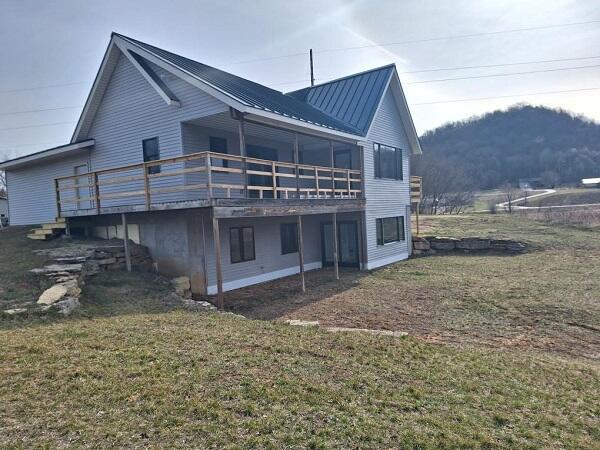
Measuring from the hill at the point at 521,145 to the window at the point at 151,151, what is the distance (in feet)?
185

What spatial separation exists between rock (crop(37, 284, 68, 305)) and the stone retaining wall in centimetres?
1660

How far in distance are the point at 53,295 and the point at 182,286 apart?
3.41 m

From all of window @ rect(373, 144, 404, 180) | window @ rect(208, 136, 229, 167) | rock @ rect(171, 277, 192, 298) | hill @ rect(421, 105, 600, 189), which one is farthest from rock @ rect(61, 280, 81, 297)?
hill @ rect(421, 105, 600, 189)

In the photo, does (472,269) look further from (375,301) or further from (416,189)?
(416,189)

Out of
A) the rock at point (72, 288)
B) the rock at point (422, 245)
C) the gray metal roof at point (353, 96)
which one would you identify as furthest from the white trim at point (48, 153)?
the rock at point (422, 245)

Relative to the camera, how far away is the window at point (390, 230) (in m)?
17.8

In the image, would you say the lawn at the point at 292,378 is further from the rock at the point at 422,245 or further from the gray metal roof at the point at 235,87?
the rock at the point at 422,245

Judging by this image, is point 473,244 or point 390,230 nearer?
point 390,230

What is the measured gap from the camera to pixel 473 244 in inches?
790

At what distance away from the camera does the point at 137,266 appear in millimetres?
11875

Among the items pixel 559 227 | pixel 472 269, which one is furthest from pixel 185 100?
pixel 559 227

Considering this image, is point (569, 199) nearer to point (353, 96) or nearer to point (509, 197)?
point (509, 197)

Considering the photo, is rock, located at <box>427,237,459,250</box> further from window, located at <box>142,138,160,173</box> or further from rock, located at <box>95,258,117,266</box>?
rock, located at <box>95,258,117,266</box>

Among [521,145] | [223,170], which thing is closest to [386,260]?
[223,170]
